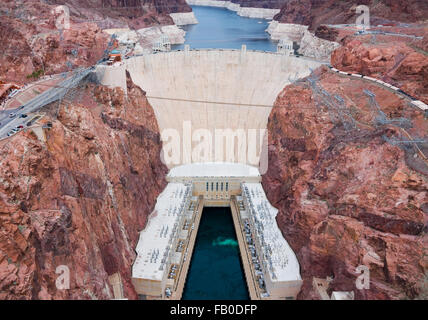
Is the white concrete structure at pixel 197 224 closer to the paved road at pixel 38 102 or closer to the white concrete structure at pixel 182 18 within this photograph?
the paved road at pixel 38 102

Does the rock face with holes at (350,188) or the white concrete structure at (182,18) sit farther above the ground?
the white concrete structure at (182,18)

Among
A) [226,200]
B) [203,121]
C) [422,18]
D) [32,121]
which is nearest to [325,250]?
[226,200]

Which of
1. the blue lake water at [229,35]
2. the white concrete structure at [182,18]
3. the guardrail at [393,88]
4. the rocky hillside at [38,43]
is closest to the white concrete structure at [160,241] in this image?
the rocky hillside at [38,43]

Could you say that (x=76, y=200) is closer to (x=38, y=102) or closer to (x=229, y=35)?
(x=38, y=102)

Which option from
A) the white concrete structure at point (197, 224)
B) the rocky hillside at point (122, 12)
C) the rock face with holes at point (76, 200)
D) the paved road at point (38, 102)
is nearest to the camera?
the rock face with holes at point (76, 200)

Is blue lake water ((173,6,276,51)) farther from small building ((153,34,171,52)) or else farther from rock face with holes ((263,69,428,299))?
rock face with holes ((263,69,428,299))

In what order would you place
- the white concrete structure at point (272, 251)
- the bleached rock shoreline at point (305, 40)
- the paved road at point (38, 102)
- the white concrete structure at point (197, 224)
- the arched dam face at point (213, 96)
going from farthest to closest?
1. the bleached rock shoreline at point (305, 40)
2. the arched dam face at point (213, 96)
3. the white concrete structure at point (197, 224)
4. the white concrete structure at point (272, 251)
5. the paved road at point (38, 102)

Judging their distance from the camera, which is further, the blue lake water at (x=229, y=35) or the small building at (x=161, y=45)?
the blue lake water at (x=229, y=35)
